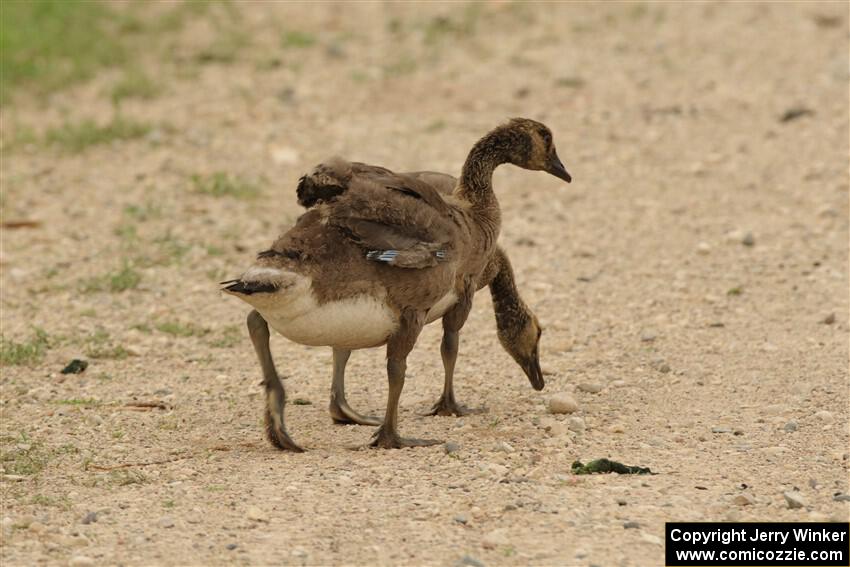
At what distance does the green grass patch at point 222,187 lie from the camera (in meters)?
11.8

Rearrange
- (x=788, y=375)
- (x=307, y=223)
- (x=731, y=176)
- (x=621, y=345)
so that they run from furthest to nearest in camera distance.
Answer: (x=731, y=176), (x=621, y=345), (x=788, y=375), (x=307, y=223)

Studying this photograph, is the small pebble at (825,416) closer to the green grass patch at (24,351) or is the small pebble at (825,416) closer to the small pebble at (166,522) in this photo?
the small pebble at (166,522)

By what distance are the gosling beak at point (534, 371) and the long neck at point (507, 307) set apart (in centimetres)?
14

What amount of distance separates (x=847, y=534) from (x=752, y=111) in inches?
332

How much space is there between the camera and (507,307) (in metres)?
8.19

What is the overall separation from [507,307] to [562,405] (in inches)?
31.7

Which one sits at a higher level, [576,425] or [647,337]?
[647,337]

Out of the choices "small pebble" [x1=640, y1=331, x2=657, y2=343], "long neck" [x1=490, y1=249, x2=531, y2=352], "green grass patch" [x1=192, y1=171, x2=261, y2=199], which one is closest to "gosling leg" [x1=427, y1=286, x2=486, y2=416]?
"long neck" [x1=490, y1=249, x2=531, y2=352]

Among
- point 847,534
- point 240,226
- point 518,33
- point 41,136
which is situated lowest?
point 847,534

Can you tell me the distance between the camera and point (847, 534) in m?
5.84

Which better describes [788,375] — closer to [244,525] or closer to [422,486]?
[422,486]

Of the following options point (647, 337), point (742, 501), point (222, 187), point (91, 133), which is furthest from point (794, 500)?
point (91, 133)

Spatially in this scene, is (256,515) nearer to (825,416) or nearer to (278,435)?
(278,435)

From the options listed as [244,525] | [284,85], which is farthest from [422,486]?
[284,85]
